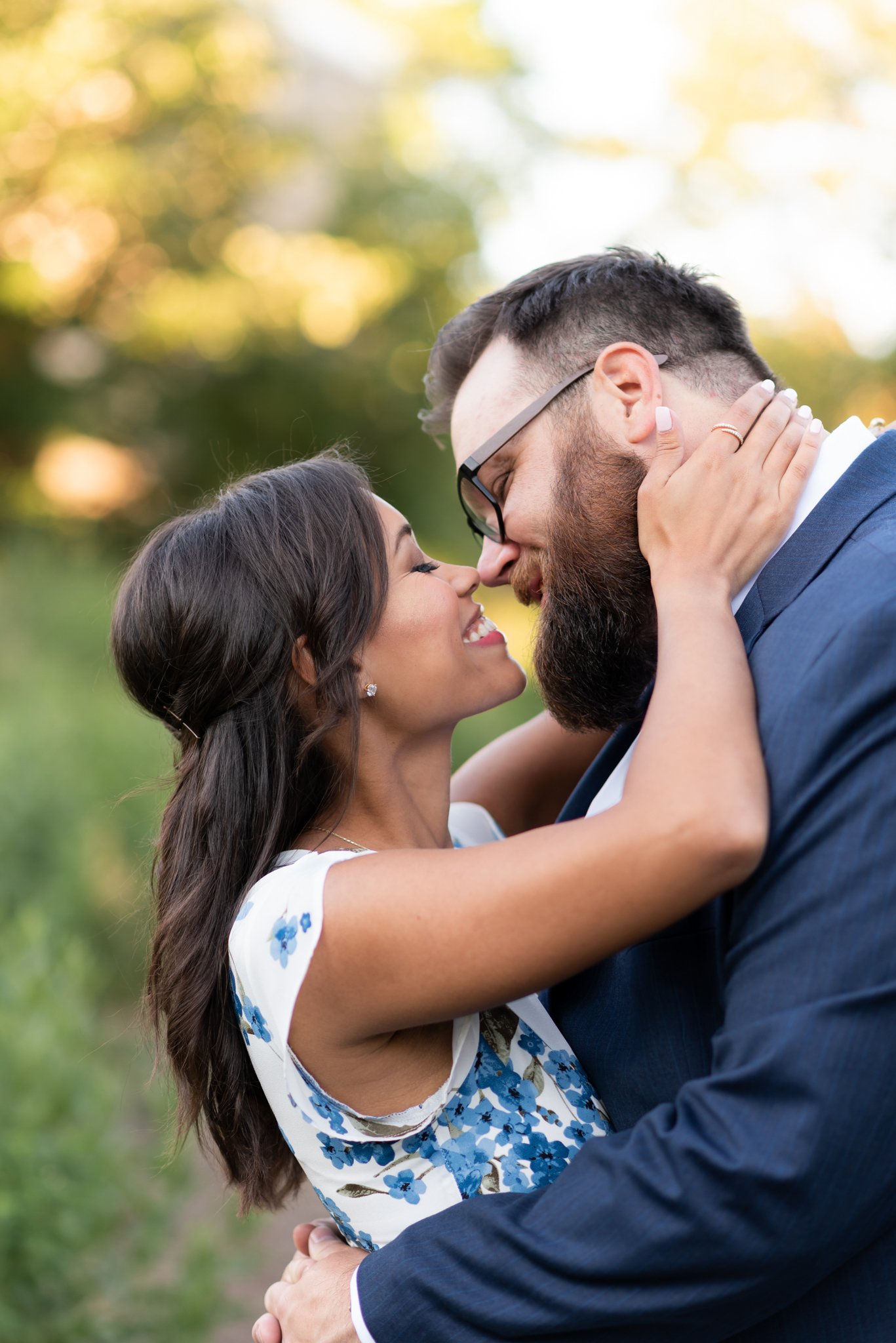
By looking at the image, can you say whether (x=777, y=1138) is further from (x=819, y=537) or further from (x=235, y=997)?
(x=235, y=997)

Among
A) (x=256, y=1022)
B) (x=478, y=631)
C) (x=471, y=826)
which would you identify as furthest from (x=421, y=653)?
(x=256, y=1022)

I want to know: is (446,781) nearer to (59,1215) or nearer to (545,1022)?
(545,1022)

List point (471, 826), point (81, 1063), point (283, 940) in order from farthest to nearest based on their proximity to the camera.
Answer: point (81, 1063) → point (471, 826) → point (283, 940)

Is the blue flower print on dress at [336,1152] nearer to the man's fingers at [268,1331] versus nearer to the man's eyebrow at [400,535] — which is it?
the man's fingers at [268,1331]

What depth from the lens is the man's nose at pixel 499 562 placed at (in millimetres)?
2500

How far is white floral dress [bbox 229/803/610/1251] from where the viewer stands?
6.04 ft

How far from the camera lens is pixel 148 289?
52.5 feet

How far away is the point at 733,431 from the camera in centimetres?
205

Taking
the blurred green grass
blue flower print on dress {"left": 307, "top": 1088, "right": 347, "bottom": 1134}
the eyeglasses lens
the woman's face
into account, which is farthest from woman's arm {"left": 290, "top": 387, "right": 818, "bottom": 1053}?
the blurred green grass

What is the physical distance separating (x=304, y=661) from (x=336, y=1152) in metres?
0.86

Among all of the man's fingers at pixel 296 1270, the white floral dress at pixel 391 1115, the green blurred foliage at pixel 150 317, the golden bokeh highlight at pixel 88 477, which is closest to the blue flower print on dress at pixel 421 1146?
the white floral dress at pixel 391 1115

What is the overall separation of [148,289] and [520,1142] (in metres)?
15.8

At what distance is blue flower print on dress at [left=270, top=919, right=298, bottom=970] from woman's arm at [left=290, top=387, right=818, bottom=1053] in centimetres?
5

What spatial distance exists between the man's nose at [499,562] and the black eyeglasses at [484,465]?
0.02 metres
